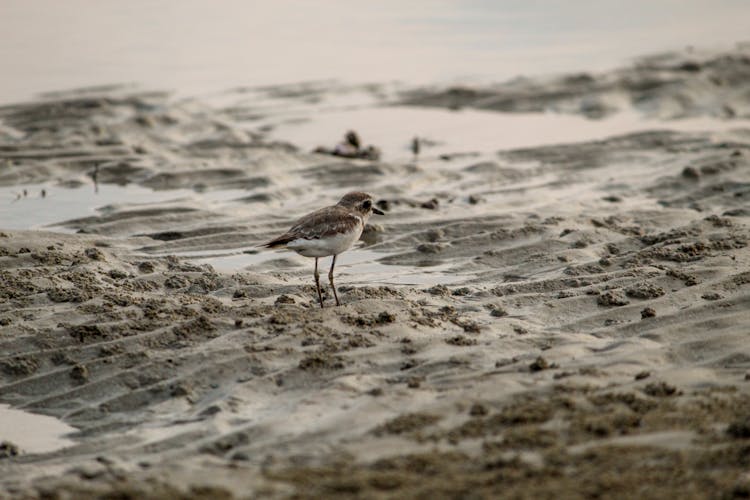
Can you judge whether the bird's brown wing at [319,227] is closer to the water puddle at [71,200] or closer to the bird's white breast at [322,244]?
the bird's white breast at [322,244]

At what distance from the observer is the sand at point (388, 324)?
560 cm

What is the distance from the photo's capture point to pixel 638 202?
495 inches

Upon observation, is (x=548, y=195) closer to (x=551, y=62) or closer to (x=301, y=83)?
(x=301, y=83)

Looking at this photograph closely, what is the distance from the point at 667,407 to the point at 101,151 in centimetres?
1013

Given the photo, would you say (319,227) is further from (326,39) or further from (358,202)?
→ (326,39)

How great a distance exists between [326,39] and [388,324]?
52.3ft

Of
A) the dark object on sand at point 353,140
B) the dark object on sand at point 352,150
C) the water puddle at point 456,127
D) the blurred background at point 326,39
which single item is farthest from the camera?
the blurred background at point 326,39

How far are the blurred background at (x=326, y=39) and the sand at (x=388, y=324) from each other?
186 inches

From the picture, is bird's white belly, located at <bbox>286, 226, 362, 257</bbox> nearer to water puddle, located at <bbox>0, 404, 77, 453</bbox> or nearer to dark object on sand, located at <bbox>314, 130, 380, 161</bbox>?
water puddle, located at <bbox>0, 404, 77, 453</bbox>

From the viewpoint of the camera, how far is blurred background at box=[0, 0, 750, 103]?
19797mm

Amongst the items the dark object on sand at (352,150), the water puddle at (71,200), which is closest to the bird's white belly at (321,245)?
the water puddle at (71,200)

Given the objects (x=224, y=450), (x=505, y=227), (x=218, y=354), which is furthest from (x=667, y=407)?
(x=505, y=227)

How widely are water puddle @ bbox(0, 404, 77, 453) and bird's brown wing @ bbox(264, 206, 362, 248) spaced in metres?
2.57

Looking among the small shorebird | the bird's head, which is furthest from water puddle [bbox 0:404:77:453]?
the bird's head
